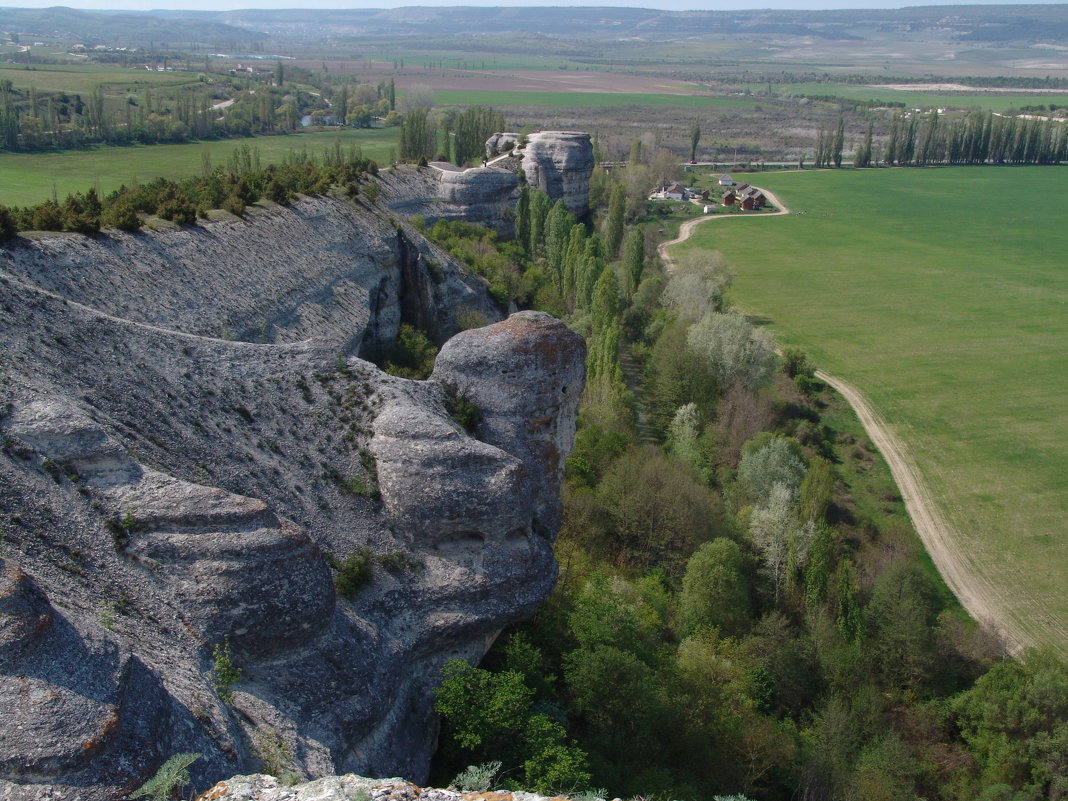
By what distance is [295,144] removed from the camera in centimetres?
11912

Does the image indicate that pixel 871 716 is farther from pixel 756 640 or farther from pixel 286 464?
pixel 286 464

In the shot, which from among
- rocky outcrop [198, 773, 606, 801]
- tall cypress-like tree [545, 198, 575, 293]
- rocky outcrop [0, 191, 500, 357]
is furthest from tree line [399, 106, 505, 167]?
rocky outcrop [198, 773, 606, 801]

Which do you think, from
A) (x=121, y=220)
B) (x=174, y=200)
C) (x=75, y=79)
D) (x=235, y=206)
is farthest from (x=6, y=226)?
(x=75, y=79)

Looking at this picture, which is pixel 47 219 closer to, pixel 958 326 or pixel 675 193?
pixel 958 326

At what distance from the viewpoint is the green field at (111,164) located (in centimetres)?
6062

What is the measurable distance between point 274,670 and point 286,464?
572cm

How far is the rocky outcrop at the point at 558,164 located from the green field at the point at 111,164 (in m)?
20.0

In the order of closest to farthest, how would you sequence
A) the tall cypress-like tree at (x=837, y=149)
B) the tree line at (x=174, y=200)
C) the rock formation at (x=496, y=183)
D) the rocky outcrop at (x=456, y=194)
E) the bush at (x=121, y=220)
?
1. the tree line at (x=174, y=200)
2. the bush at (x=121, y=220)
3. the rocky outcrop at (x=456, y=194)
4. the rock formation at (x=496, y=183)
5. the tall cypress-like tree at (x=837, y=149)

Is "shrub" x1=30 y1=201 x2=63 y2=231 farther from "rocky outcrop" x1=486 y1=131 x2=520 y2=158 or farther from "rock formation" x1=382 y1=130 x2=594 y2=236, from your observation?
"rocky outcrop" x1=486 y1=131 x2=520 y2=158

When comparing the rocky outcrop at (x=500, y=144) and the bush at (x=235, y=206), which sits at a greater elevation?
the rocky outcrop at (x=500, y=144)

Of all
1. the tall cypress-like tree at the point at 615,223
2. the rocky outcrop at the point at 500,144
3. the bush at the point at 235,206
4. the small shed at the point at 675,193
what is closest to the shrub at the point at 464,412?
the bush at the point at 235,206

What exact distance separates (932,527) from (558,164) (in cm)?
5173

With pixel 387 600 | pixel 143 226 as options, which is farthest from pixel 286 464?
pixel 143 226

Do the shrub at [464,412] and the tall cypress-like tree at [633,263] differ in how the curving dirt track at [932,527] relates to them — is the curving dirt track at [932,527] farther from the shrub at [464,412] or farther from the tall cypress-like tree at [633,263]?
the shrub at [464,412]
